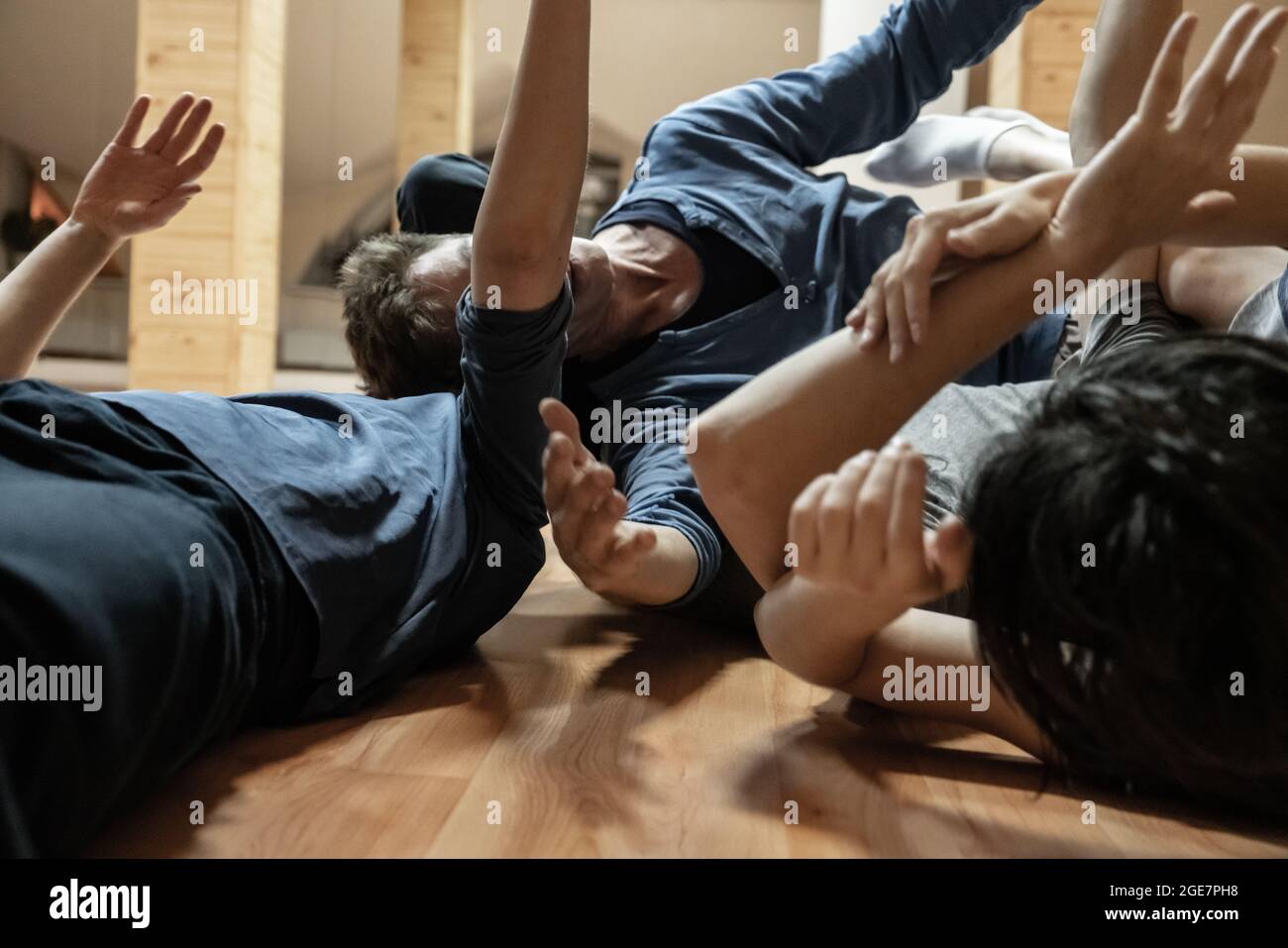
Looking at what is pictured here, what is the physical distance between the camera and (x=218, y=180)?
3.43m

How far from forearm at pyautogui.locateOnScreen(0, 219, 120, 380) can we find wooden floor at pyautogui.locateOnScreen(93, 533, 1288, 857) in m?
0.44

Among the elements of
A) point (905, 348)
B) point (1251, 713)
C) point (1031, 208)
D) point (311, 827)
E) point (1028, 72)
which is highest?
point (1028, 72)

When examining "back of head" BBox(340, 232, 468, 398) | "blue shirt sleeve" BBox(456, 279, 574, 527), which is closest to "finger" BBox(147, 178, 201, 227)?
"back of head" BBox(340, 232, 468, 398)

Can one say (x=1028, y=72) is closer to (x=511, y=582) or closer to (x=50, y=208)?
(x=511, y=582)

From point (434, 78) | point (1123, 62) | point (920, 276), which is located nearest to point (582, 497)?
point (920, 276)

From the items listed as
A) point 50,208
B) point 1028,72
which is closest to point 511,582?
point 1028,72

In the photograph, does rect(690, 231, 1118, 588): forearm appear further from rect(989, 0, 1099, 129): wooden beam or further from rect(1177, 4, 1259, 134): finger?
rect(989, 0, 1099, 129): wooden beam

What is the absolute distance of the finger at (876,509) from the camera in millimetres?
636

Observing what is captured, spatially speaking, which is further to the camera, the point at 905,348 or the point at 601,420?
the point at 601,420

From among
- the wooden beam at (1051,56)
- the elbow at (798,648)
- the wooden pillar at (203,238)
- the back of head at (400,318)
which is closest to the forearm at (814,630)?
the elbow at (798,648)

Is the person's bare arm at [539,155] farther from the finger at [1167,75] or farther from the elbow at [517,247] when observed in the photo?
the finger at [1167,75]

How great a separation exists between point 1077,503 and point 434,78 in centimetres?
469

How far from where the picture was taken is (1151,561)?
1.86 feet

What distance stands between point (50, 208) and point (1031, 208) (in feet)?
15.8
